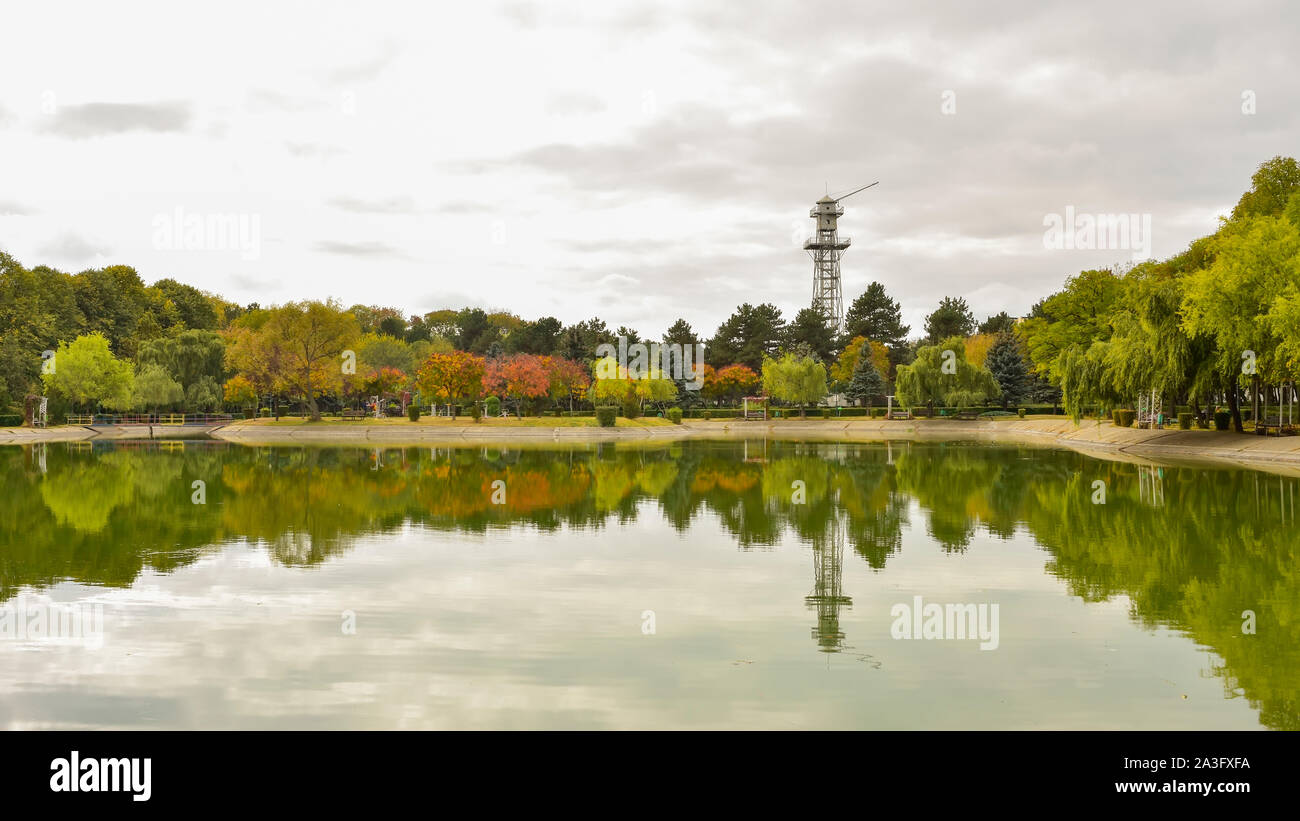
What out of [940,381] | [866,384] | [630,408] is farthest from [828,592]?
[866,384]

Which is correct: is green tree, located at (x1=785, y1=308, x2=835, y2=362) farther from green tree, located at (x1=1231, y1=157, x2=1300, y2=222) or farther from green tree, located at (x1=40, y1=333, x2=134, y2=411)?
green tree, located at (x1=40, y1=333, x2=134, y2=411)

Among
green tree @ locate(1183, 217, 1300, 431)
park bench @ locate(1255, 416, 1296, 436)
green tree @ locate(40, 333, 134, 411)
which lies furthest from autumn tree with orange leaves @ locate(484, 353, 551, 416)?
park bench @ locate(1255, 416, 1296, 436)

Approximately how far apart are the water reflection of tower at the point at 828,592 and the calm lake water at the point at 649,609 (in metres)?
0.06

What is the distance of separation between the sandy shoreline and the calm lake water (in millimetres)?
34183

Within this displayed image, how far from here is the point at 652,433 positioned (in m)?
67.2

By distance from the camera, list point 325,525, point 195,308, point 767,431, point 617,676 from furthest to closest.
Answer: point 195,308, point 767,431, point 325,525, point 617,676

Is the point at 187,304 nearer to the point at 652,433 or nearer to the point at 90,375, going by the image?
the point at 90,375

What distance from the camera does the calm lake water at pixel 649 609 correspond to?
315 inches

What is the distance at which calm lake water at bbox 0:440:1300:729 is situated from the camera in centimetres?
799

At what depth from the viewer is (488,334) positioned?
11944 cm

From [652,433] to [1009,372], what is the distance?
33.0m
